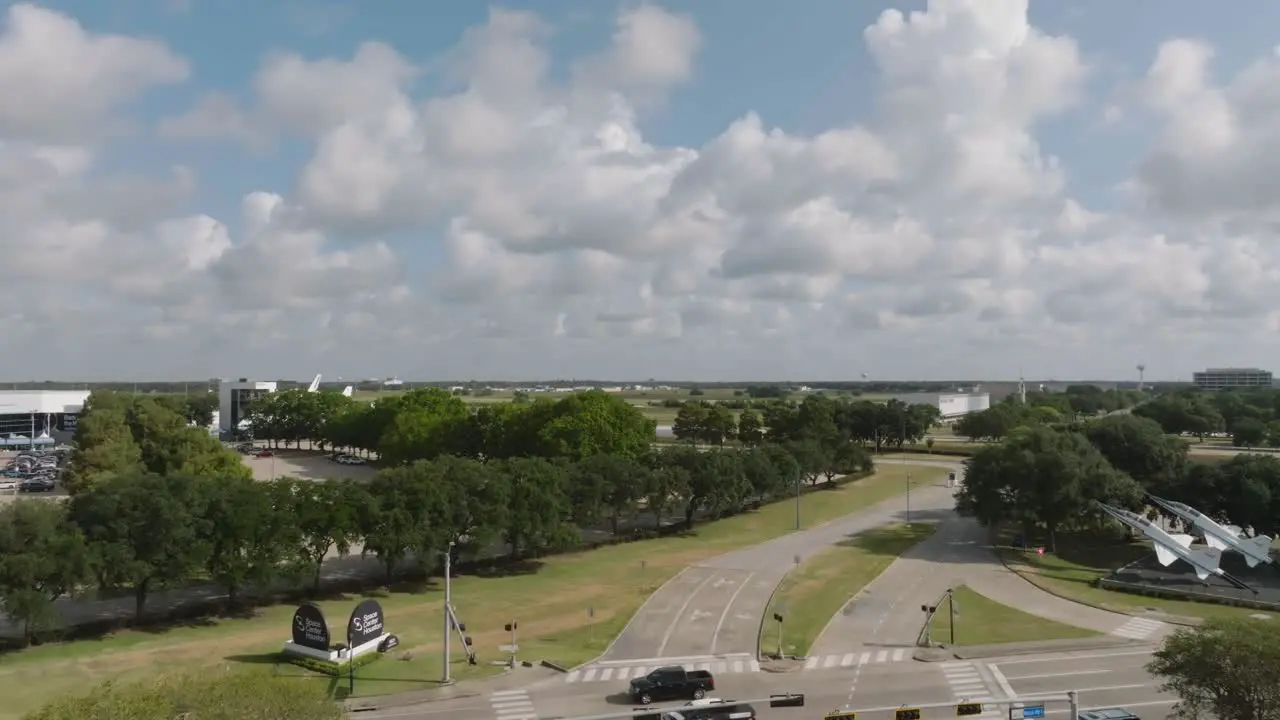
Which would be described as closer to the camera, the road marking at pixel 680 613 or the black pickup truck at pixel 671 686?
the black pickup truck at pixel 671 686

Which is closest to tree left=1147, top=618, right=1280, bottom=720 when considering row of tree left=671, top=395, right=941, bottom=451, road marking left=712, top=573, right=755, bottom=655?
road marking left=712, top=573, right=755, bottom=655

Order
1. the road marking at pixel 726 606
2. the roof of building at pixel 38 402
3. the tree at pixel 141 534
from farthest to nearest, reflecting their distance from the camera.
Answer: the roof of building at pixel 38 402 < the road marking at pixel 726 606 < the tree at pixel 141 534

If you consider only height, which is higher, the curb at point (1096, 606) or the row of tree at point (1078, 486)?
the row of tree at point (1078, 486)

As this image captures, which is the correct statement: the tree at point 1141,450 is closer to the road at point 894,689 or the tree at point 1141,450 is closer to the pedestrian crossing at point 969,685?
the road at point 894,689

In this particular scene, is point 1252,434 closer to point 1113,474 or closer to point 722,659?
point 1113,474

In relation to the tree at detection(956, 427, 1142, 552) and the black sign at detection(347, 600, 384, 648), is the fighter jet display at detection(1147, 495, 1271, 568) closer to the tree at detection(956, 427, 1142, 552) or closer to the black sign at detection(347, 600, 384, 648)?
the tree at detection(956, 427, 1142, 552)

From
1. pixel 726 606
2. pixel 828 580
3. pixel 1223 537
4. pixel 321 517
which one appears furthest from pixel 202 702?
pixel 1223 537

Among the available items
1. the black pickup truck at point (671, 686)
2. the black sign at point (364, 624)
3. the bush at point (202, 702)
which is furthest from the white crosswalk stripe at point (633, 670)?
the bush at point (202, 702)
